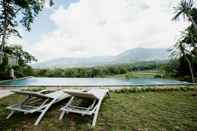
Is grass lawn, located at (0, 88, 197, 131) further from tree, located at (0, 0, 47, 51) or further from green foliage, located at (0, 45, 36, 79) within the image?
green foliage, located at (0, 45, 36, 79)

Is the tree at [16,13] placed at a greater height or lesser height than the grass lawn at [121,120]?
greater

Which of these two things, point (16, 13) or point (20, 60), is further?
point (20, 60)

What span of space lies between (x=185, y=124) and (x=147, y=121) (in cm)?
88

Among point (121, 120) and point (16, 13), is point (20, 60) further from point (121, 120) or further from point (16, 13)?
point (121, 120)

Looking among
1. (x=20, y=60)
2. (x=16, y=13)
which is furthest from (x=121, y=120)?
(x=20, y=60)

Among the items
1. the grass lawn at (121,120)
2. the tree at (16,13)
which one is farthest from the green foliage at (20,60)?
the grass lawn at (121,120)

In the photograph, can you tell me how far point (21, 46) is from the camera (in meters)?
16.7

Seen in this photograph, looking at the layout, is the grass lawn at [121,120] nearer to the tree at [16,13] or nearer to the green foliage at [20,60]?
the tree at [16,13]

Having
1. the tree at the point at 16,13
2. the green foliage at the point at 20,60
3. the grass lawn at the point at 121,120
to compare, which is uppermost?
the tree at the point at 16,13

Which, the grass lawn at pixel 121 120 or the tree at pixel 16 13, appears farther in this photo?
the tree at pixel 16 13

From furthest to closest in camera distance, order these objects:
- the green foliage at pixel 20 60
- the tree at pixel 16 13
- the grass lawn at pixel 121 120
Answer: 1. the green foliage at pixel 20 60
2. the tree at pixel 16 13
3. the grass lawn at pixel 121 120

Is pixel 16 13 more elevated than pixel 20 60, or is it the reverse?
pixel 16 13

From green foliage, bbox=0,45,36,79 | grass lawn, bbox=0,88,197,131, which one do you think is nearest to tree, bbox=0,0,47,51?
grass lawn, bbox=0,88,197,131

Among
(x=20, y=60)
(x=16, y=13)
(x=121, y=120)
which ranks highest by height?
(x=16, y=13)
